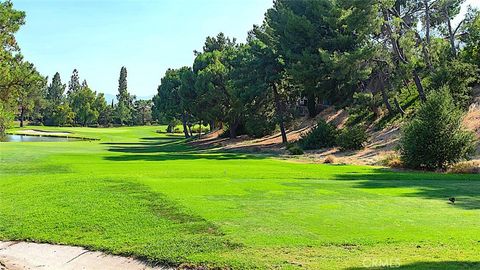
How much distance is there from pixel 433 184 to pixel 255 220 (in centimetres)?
Answer: 1042

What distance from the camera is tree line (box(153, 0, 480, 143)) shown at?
Result: 1581 inches

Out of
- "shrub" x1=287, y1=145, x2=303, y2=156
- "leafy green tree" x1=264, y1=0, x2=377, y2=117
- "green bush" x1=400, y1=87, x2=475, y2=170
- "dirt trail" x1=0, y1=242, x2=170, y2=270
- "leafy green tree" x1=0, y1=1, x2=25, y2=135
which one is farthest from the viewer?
"shrub" x1=287, y1=145, x2=303, y2=156

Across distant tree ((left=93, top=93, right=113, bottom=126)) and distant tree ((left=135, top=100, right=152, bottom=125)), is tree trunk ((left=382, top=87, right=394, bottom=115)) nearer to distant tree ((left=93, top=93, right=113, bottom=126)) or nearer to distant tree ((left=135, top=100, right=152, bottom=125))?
distant tree ((left=93, top=93, right=113, bottom=126))

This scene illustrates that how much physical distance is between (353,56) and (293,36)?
8991 millimetres

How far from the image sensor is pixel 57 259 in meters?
10.2

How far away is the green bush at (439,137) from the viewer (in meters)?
26.3

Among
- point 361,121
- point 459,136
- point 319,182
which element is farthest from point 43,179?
point 361,121

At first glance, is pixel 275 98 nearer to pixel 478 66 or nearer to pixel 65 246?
pixel 478 66

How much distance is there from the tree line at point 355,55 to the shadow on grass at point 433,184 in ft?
46.4

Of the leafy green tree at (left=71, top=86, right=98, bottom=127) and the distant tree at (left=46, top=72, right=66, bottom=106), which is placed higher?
the distant tree at (left=46, top=72, right=66, bottom=106)

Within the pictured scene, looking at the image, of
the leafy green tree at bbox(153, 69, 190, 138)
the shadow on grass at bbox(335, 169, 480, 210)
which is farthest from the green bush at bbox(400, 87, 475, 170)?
the leafy green tree at bbox(153, 69, 190, 138)

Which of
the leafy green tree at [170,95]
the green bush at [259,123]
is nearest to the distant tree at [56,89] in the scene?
the leafy green tree at [170,95]

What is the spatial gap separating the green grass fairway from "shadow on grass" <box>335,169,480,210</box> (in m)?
0.07

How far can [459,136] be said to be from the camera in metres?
26.2
